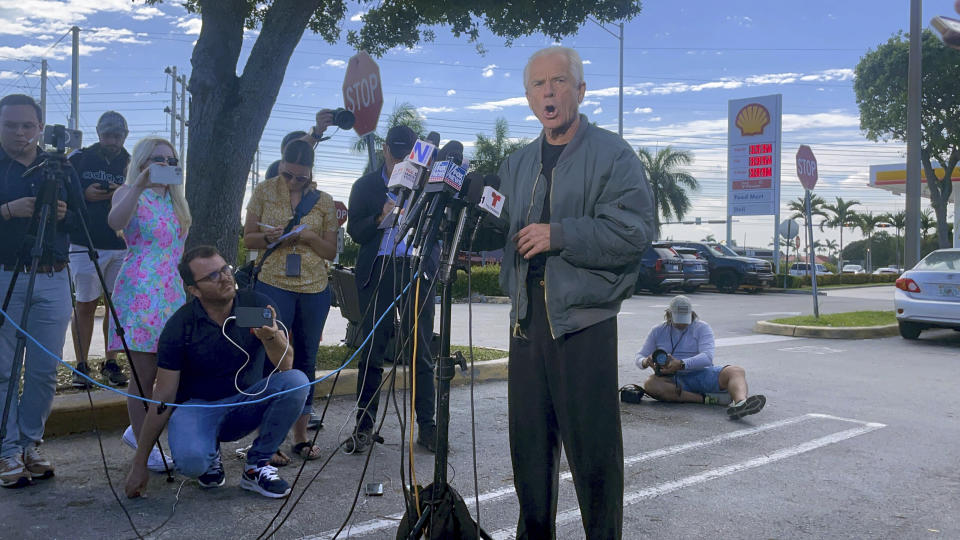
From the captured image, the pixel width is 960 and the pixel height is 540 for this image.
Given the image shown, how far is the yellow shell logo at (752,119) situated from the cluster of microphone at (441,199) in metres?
31.2

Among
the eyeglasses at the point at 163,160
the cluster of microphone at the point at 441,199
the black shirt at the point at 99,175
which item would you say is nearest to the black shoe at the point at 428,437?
the eyeglasses at the point at 163,160

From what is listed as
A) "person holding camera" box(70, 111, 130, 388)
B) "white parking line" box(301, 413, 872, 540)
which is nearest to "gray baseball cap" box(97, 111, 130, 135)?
"person holding camera" box(70, 111, 130, 388)

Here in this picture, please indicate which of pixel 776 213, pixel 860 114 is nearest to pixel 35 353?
pixel 776 213

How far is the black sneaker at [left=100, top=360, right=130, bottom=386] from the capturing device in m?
6.18

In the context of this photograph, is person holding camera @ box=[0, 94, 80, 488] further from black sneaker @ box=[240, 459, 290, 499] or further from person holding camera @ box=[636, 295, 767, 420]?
person holding camera @ box=[636, 295, 767, 420]

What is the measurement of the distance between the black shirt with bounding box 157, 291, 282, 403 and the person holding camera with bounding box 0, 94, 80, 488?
28.5 inches

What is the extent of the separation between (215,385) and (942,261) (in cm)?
1188

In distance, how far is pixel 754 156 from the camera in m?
31.3

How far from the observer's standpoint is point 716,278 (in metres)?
25.8

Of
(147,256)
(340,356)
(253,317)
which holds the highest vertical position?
(147,256)

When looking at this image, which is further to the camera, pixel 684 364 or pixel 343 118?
pixel 684 364

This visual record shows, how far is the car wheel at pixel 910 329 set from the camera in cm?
1243

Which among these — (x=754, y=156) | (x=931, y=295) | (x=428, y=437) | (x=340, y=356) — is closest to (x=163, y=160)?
(x=428, y=437)

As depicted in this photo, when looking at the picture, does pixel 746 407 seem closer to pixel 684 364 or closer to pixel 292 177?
pixel 684 364
